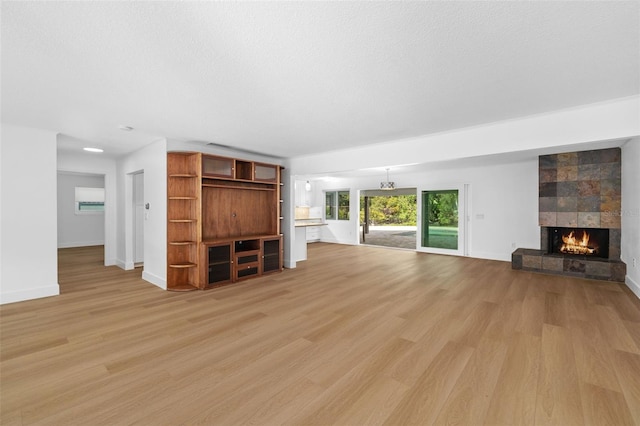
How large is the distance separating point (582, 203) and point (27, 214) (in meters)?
8.94

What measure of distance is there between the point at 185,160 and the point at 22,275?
2687 mm

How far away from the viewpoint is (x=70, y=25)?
172cm

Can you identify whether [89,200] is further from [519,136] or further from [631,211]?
[631,211]

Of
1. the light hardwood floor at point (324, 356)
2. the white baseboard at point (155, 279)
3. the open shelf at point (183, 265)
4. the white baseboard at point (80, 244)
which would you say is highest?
the open shelf at point (183, 265)

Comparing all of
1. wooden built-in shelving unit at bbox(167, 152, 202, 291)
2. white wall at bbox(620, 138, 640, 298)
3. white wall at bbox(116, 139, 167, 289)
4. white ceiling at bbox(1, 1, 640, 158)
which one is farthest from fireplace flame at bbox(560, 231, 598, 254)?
white wall at bbox(116, 139, 167, 289)

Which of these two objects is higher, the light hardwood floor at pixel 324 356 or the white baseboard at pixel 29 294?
the white baseboard at pixel 29 294

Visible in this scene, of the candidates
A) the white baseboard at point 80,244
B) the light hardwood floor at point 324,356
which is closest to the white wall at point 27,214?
the light hardwood floor at point 324,356

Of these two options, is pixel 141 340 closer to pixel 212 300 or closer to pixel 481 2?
pixel 212 300

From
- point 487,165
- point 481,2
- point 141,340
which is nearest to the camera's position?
point 481,2

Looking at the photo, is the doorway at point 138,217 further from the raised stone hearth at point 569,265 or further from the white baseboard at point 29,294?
the raised stone hearth at point 569,265

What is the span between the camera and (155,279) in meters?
4.75

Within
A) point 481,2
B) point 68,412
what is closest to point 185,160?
point 68,412

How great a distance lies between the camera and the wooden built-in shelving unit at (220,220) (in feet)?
15.0

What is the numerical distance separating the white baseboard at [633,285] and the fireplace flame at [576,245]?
0.94 m
